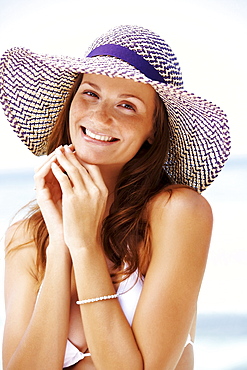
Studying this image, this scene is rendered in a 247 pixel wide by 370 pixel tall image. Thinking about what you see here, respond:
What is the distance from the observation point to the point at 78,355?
6.88 ft

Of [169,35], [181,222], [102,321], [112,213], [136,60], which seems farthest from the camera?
[169,35]

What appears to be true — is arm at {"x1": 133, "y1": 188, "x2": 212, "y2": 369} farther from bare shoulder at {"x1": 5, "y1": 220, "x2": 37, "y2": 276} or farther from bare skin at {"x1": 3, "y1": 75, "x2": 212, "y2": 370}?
bare shoulder at {"x1": 5, "y1": 220, "x2": 37, "y2": 276}

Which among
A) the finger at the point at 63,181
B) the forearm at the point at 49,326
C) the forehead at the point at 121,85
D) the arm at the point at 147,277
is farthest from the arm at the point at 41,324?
the forehead at the point at 121,85

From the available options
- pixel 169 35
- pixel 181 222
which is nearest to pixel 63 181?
pixel 181 222

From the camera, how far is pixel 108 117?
83.4 inches

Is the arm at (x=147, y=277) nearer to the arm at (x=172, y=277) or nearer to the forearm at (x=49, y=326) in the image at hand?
the arm at (x=172, y=277)

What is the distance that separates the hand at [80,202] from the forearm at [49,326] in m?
0.13

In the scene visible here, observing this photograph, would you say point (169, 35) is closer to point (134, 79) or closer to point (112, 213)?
point (112, 213)

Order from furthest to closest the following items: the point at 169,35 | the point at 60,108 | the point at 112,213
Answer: the point at 169,35 < the point at 60,108 < the point at 112,213

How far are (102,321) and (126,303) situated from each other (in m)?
0.17

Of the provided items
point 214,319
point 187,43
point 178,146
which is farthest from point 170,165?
point 187,43

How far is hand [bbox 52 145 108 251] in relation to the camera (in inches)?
78.6

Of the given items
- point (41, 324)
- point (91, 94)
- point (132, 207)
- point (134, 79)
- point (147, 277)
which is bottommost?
point (41, 324)

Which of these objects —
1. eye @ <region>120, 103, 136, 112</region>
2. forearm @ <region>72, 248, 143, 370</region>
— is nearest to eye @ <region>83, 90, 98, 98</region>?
eye @ <region>120, 103, 136, 112</region>
